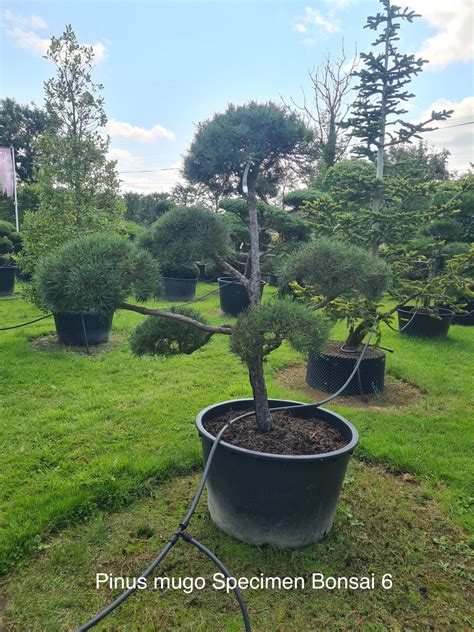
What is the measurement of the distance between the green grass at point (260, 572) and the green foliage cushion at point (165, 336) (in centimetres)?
80

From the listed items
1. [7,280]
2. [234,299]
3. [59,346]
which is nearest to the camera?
[59,346]

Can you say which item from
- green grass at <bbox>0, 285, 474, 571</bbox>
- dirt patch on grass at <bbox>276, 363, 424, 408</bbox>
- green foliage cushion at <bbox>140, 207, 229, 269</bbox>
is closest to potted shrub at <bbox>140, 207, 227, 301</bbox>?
green foliage cushion at <bbox>140, 207, 229, 269</bbox>

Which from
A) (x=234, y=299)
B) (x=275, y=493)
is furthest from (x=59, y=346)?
(x=275, y=493)

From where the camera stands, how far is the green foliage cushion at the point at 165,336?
93.2 inches

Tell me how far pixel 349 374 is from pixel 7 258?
8.43 m

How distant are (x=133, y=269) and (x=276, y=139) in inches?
35.9

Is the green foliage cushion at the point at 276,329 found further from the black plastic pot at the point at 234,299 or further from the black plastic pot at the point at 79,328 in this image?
the black plastic pot at the point at 234,299

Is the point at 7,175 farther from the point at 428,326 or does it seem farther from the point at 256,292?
the point at 256,292

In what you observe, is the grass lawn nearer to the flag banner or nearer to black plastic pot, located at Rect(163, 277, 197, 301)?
black plastic pot, located at Rect(163, 277, 197, 301)

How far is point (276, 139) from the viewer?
1.96m

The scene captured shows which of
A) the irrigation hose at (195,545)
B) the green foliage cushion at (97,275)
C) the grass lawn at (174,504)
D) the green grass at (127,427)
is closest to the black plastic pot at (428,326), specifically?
the green grass at (127,427)

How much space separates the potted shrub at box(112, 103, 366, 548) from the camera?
177 cm

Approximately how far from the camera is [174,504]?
219cm

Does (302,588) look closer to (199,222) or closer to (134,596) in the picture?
(134,596)
